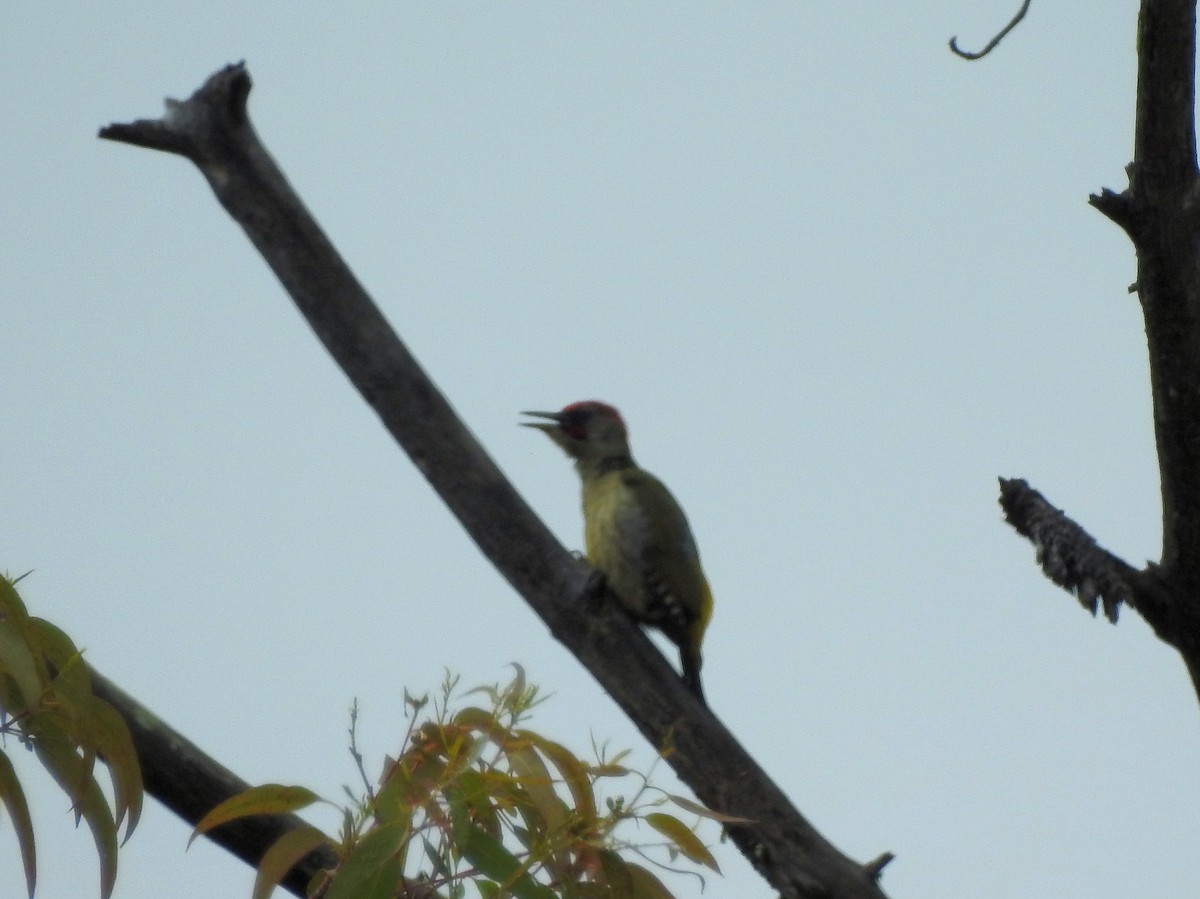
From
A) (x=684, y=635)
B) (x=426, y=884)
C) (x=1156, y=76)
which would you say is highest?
(x=1156, y=76)

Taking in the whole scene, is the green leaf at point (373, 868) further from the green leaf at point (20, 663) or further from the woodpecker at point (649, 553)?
the woodpecker at point (649, 553)

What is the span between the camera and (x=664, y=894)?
2.96m

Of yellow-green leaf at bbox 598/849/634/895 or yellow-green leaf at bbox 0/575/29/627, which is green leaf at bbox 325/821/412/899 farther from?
yellow-green leaf at bbox 0/575/29/627

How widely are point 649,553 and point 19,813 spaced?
3762mm

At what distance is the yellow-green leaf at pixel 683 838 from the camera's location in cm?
294

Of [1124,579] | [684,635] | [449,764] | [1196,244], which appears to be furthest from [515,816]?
[684,635]

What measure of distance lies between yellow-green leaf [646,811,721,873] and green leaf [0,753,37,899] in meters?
1.15

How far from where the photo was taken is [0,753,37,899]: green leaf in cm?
273

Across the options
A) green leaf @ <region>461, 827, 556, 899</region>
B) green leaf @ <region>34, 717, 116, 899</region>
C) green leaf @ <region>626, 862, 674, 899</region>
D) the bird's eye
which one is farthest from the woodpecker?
green leaf @ <region>461, 827, 556, 899</region>

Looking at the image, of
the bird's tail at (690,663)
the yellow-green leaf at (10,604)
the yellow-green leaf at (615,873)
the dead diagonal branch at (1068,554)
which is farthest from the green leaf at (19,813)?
the bird's tail at (690,663)

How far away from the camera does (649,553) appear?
629 centimetres

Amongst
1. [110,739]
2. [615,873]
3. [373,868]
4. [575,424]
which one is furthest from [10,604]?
[575,424]

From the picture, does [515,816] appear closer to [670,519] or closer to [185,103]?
[185,103]

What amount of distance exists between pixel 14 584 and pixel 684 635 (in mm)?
3789
